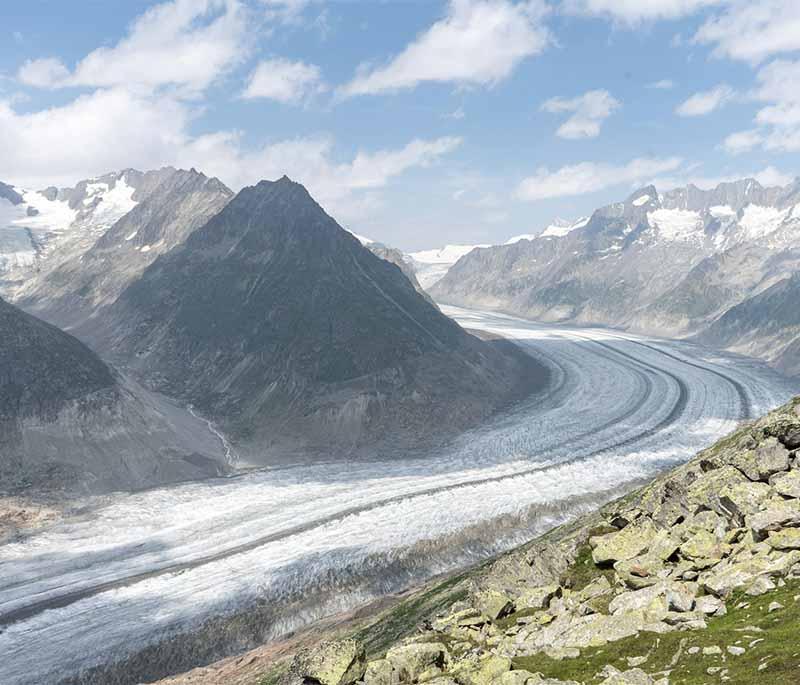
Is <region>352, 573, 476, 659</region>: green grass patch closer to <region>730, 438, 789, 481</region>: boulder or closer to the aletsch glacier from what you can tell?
the aletsch glacier

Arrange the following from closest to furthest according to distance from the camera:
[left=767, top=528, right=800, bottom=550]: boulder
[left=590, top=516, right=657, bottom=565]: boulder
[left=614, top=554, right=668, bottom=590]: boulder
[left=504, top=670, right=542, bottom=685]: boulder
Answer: [left=504, top=670, right=542, bottom=685]: boulder
[left=767, top=528, right=800, bottom=550]: boulder
[left=614, top=554, right=668, bottom=590]: boulder
[left=590, top=516, right=657, bottom=565]: boulder

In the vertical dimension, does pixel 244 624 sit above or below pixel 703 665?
below

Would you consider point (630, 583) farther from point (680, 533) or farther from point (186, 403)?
point (186, 403)

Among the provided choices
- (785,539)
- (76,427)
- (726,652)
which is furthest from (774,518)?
(76,427)

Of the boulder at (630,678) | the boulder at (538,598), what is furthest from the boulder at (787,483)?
the boulder at (630,678)

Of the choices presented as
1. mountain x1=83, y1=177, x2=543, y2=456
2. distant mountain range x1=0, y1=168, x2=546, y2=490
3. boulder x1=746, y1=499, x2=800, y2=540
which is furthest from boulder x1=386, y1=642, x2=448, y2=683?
mountain x1=83, y1=177, x2=543, y2=456

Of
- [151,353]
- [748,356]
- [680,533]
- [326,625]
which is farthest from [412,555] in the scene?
[748,356]

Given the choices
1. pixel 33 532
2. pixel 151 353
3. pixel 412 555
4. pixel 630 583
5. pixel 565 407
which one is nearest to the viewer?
pixel 630 583
